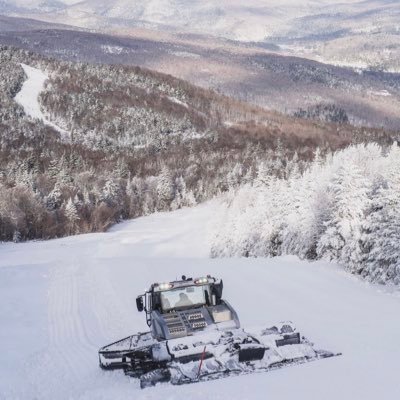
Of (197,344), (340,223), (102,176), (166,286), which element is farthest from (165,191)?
(197,344)

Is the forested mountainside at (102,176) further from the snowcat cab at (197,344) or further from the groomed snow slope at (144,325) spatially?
the snowcat cab at (197,344)

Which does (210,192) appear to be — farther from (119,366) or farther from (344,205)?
(119,366)

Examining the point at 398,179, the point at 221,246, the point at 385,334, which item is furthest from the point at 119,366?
the point at 221,246

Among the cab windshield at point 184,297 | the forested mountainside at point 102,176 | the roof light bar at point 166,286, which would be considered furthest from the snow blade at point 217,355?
the forested mountainside at point 102,176

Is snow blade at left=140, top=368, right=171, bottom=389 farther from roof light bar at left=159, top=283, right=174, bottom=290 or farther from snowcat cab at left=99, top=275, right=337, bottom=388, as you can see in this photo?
roof light bar at left=159, top=283, right=174, bottom=290

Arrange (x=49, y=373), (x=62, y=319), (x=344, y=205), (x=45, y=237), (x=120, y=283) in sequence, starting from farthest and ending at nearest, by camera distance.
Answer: (x=45, y=237) → (x=344, y=205) → (x=120, y=283) → (x=62, y=319) → (x=49, y=373)

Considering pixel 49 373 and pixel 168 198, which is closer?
pixel 49 373
